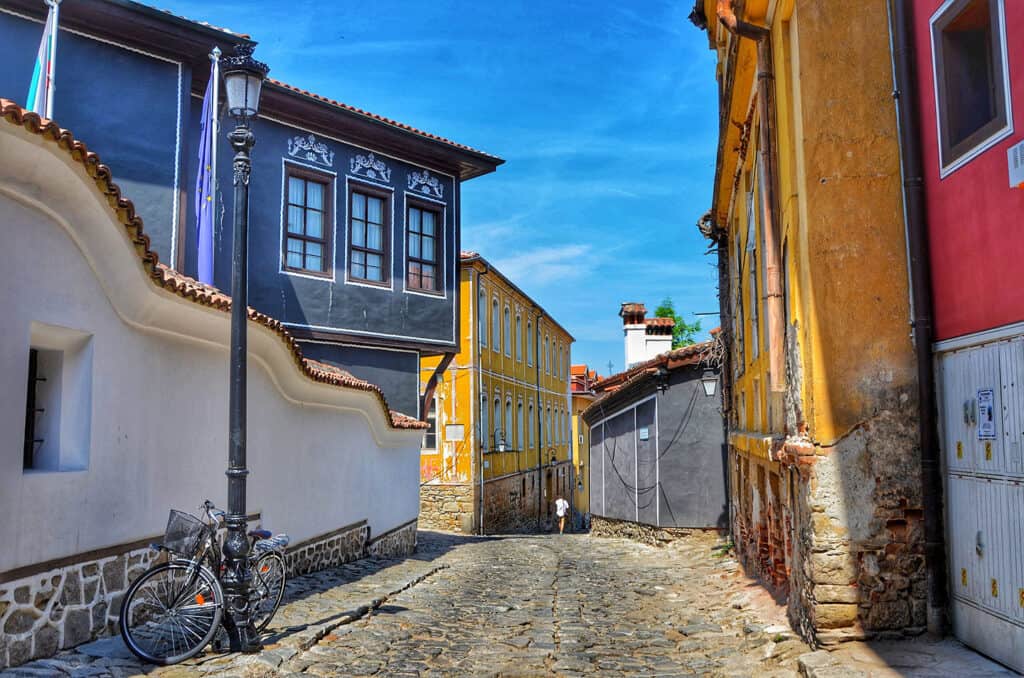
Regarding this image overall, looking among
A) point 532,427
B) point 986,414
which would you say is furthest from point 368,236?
point 532,427

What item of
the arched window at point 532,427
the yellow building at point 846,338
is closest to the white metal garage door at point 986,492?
the yellow building at point 846,338

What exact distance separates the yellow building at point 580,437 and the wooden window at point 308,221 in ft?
115

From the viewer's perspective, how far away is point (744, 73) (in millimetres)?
9812

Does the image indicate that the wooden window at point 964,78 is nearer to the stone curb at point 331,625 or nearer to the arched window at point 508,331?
the stone curb at point 331,625

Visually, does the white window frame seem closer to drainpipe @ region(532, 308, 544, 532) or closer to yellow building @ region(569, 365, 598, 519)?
drainpipe @ region(532, 308, 544, 532)

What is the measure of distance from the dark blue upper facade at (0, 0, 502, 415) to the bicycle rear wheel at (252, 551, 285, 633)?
22.2 ft

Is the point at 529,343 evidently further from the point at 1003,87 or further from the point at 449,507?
the point at 1003,87

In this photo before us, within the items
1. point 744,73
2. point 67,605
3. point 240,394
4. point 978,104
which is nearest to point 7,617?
point 67,605

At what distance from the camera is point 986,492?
570 cm

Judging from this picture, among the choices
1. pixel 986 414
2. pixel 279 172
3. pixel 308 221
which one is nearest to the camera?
pixel 986 414

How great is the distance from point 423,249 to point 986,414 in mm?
13802

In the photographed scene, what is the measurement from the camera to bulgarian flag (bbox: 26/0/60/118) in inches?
451

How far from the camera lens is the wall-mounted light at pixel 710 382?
18297 millimetres

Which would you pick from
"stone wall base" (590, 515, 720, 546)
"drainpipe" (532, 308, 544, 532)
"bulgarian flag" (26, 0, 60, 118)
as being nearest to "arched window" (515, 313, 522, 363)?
"drainpipe" (532, 308, 544, 532)
